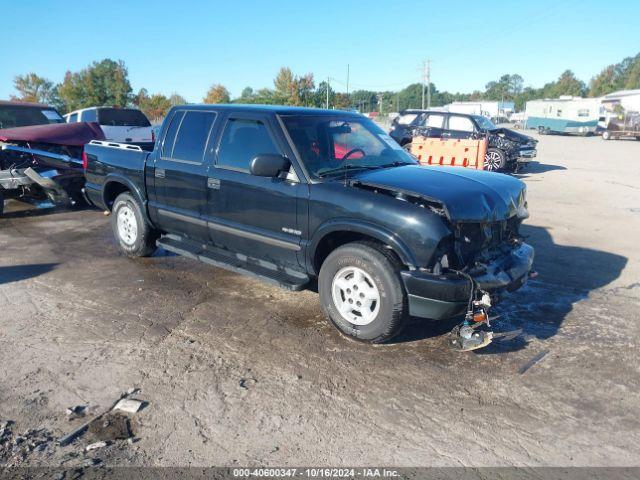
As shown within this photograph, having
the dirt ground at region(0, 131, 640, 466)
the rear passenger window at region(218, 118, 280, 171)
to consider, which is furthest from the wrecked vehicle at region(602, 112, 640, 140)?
the rear passenger window at region(218, 118, 280, 171)

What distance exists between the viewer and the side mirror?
14.2 feet

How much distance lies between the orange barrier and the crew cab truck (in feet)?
27.2

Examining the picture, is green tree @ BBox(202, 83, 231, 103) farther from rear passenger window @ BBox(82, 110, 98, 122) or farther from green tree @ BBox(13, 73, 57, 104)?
rear passenger window @ BBox(82, 110, 98, 122)

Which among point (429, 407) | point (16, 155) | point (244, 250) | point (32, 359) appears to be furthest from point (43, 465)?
point (16, 155)

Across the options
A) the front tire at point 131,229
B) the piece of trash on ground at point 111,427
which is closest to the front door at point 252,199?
the front tire at point 131,229

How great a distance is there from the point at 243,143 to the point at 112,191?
2.73 metres

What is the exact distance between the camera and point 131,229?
21.1 feet

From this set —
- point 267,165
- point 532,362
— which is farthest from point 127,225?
point 532,362

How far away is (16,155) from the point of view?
9.18 m

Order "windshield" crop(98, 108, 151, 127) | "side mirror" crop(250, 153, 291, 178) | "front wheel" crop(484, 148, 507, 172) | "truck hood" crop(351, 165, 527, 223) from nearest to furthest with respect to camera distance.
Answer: "truck hood" crop(351, 165, 527, 223) → "side mirror" crop(250, 153, 291, 178) → "windshield" crop(98, 108, 151, 127) → "front wheel" crop(484, 148, 507, 172)

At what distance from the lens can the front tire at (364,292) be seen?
12.8ft

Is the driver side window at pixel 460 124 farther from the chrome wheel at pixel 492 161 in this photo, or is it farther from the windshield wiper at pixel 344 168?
the windshield wiper at pixel 344 168

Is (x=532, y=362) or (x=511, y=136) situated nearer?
(x=532, y=362)

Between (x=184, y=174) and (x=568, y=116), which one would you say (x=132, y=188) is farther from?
(x=568, y=116)
